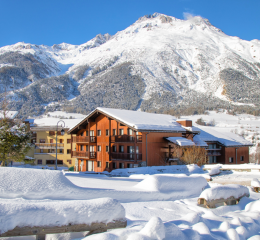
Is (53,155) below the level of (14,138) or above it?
below

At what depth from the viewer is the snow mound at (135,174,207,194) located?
965 cm

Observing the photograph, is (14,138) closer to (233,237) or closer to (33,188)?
(33,188)

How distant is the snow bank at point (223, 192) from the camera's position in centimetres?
870

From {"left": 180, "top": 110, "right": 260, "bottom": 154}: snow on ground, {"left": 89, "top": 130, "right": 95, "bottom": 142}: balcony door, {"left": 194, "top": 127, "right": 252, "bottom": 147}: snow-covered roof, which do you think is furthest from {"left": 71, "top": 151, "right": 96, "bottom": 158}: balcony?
{"left": 180, "top": 110, "right": 260, "bottom": 154}: snow on ground

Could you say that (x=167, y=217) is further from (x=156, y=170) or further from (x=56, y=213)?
(x=156, y=170)

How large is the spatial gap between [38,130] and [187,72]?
463 ft

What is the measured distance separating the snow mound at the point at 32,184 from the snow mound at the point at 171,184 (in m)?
3.17

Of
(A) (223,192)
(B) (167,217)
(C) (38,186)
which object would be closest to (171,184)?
(A) (223,192)

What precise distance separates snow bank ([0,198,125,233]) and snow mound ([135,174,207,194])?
4350 millimetres

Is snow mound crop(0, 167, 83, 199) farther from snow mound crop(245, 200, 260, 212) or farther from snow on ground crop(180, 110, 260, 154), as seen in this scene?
snow on ground crop(180, 110, 260, 154)

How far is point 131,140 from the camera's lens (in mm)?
30969

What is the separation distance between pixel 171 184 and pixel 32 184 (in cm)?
523

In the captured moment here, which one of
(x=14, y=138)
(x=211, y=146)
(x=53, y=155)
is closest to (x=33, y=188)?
(x=14, y=138)

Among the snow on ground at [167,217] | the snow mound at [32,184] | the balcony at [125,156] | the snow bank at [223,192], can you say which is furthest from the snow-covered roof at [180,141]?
the snow mound at [32,184]
